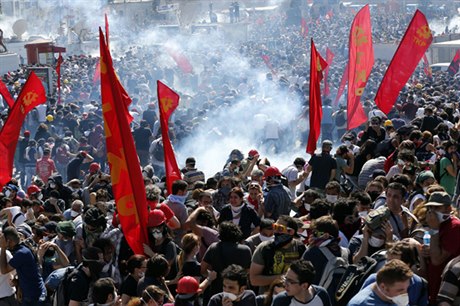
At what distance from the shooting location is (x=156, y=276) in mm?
6797

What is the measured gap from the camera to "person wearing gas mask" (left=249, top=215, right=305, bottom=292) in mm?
6828

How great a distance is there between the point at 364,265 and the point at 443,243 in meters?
0.51

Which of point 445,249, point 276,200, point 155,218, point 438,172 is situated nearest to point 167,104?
point 438,172

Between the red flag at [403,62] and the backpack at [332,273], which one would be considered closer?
the backpack at [332,273]

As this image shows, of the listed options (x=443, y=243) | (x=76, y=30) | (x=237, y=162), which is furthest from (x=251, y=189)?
(x=76, y=30)

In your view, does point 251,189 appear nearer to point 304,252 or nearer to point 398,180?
point 398,180

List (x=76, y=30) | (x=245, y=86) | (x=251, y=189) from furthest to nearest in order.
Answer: (x=76, y=30) → (x=245, y=86) → (x=251, y=189)

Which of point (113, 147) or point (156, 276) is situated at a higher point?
point (113, 147)

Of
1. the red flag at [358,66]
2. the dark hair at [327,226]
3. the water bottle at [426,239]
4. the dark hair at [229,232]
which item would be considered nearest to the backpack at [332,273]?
the dark hair at [327,226]

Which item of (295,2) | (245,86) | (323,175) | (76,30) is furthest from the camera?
(295,2)

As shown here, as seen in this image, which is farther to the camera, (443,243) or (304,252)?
(304,252)

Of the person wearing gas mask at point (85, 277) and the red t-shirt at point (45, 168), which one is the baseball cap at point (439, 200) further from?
the red t-shirt at point (45, 168)

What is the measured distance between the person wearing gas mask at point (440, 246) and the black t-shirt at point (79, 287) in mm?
2245

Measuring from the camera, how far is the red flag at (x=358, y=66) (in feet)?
46.5
